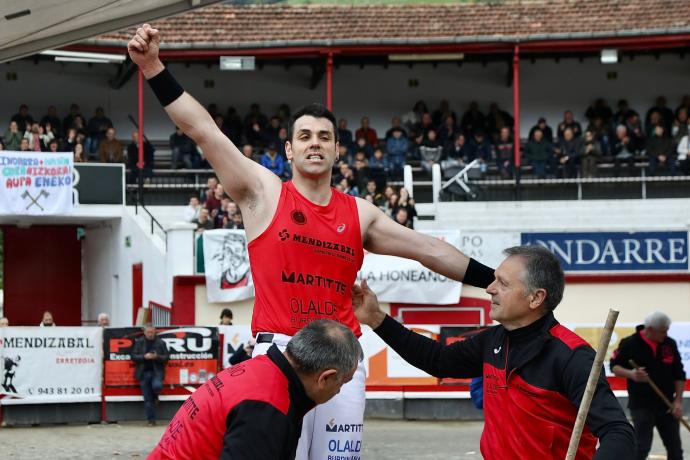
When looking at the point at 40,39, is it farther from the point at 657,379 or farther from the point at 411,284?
the point at 411,284

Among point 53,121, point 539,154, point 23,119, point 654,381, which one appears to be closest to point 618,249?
point 539,154

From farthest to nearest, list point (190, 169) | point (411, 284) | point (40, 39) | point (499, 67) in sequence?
point (499, 67)
point (190, 169)
point (411, 284)
point (40, 39)

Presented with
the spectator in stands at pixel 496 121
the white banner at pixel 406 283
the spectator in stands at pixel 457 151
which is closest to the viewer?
the white banner at pixel 406 283

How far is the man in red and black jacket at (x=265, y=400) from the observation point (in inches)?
179

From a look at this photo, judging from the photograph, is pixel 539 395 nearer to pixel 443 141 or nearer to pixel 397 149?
pixel 397 149

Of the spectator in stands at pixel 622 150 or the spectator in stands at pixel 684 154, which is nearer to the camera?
the spectator in stands at pixel 684 154

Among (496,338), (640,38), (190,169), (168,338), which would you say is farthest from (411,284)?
(496,338)

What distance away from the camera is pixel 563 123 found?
29000 millimetres

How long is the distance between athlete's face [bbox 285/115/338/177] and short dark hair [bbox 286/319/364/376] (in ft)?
3.96

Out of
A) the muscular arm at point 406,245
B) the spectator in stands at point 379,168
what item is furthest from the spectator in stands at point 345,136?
the muscular arm at point 406,245

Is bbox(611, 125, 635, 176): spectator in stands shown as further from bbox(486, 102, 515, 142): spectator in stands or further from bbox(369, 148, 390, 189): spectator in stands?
bbox(369, 148, 390, 189): spectator in stands

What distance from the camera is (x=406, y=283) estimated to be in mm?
21812

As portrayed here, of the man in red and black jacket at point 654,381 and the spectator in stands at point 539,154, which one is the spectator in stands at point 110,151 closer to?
the spectator in stands at point 539,154

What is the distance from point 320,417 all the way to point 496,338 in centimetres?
88
